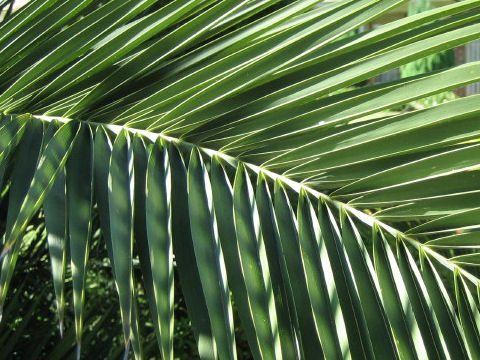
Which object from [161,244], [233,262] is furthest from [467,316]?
[161,244]

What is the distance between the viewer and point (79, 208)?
113 centimetres

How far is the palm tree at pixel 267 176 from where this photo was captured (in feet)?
3.43

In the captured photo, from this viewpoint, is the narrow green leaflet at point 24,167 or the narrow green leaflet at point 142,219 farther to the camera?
the narrow green leaflet at point 24,167

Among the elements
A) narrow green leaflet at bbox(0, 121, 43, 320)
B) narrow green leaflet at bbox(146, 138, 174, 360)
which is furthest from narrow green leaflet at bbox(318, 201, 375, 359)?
narrow green leaflet at bbox(0, 121, 43, 320)

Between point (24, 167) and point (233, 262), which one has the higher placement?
point (24, 167)

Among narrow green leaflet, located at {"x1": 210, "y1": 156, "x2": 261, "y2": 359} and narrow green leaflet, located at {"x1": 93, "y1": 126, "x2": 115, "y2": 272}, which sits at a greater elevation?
narrow green leaflet, located at {"x1": 93, "y1": 126, "x2": 115, "y2": 272}

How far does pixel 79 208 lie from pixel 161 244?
163mm

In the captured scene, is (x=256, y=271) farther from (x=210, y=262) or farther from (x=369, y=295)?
(x=369, y=295)

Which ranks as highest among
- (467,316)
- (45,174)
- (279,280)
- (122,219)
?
(45,174)

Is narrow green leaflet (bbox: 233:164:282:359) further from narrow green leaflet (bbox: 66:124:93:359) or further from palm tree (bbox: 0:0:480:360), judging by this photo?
narrow green leaflet (bbox: 66:124:93:359)

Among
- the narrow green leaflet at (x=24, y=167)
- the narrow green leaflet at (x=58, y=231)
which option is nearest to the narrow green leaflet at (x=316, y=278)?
the narrow green leaflet at (x=58, y=231)

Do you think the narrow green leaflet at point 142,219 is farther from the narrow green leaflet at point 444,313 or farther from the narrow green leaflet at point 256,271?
the narrow green leaflet at point 444,313

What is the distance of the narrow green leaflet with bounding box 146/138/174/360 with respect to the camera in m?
1.03

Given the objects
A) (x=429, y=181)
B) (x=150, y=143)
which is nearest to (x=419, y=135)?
(x=429, y=181)
